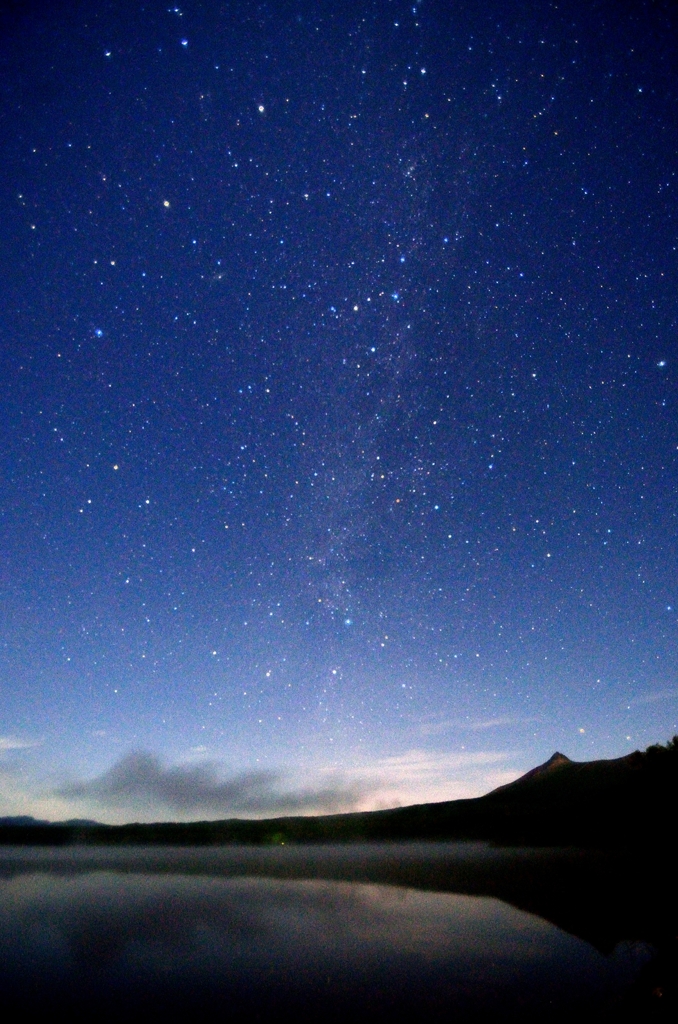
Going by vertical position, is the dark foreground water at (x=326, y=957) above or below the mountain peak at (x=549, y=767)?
below

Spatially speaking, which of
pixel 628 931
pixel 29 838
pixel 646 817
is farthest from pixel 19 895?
pixel 29 838

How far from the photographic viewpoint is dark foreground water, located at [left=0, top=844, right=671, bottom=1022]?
37.4 ft

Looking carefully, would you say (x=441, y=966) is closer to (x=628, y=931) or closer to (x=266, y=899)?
(x=628, y=931)

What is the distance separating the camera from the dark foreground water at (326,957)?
11.4 m

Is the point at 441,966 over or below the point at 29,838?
below

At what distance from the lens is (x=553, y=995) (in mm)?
11305

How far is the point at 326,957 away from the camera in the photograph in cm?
1524

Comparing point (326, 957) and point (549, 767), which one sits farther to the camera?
point (549, 767)

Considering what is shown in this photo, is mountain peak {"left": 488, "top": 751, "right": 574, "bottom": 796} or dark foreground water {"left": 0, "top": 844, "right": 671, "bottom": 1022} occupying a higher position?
mountain peak {"left": 488, "top": 751, "right": 574, "bottom": 796}

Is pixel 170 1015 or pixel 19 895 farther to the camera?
pixel 19 895

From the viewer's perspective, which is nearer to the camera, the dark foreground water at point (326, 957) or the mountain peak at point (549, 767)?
the dark foreground water at point (326, 957)

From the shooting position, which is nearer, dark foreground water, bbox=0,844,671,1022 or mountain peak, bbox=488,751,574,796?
dark foreground water, bbox=0,844,671,1022

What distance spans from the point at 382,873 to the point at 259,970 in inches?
1241

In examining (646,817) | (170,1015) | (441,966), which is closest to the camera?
(170,1015)
